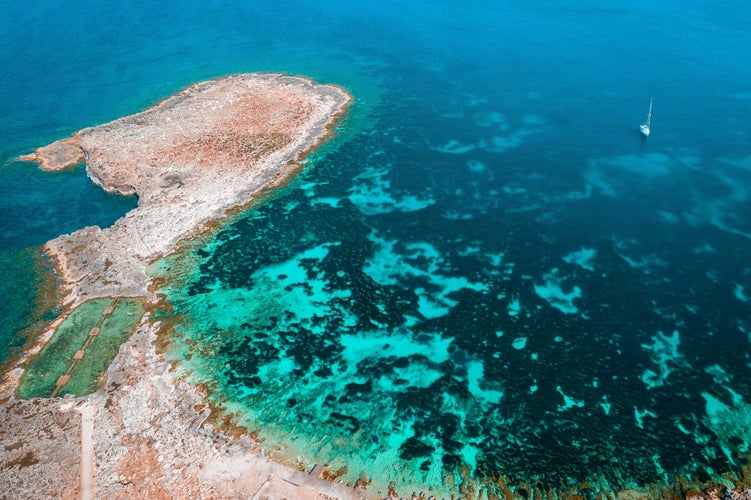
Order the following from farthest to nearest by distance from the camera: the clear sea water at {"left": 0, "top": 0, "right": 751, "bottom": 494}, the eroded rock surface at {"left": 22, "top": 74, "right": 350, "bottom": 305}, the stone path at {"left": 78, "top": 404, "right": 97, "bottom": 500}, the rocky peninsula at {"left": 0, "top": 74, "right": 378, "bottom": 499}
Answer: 1. the eroded rock surface at {"left": 22, "top": 74, "right": 350, "bottom": 305}
2. the clear sea water at {"left": 0, "top": 0, "right": 751, "bottom": 494}
3. the rocky peninsula at {"left": 0, "top": 74, "right": 378, "bottom": 499}
4. the stone path at {"left": 78, "top": 404, "right": 97, "bottom": 500}

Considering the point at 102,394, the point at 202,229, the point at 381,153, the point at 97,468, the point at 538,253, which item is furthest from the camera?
the point at 381,153

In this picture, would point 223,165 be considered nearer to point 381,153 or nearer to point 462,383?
point 381,153

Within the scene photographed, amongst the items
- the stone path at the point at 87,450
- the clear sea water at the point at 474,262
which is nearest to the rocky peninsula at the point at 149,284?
the stone path at the point at 87,450

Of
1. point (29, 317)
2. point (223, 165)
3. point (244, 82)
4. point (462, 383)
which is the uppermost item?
point (244, 82)

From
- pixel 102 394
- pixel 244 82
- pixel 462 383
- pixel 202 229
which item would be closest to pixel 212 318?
pixel 102 394

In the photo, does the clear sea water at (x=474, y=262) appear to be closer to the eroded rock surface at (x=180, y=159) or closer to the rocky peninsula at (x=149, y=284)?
the rocky peninsula at (x=149, y=284)

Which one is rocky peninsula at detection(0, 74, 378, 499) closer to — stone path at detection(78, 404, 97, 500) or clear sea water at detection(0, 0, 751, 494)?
stone path at detection(78, 404, 97, 500)

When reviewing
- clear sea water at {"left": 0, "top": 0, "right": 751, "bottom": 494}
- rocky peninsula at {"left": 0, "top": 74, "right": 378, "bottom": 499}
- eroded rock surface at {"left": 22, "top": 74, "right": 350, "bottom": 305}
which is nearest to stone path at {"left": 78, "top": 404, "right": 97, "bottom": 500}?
rocky peninsula at {"left": 0, "top": 74, "right": 378, "bottom": 499}

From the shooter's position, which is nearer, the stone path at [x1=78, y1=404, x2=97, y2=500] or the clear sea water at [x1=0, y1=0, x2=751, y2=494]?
the stone path at [x1=78, y1=404, x2=97, y2=500]

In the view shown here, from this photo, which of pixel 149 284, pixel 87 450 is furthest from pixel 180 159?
→ pixel 87 450
